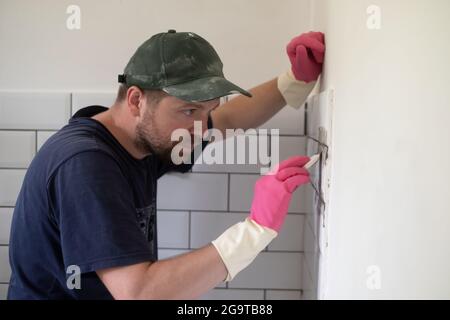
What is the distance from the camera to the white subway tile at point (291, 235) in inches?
40.9

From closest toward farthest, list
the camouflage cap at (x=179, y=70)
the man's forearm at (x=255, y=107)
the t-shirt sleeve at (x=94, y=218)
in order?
the t-shirt sleeve at (x=94, y=218) → the camouflage cap at (x=179, y=70) → the man's forearm at (x=255, y=107)

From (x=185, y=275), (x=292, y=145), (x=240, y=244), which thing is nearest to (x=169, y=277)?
(x=185, y=275)

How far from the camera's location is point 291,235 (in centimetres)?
104

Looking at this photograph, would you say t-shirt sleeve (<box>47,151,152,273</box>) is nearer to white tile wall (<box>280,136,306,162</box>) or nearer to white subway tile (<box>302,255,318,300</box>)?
white subway tile (<box>302,255,318,300</box>)

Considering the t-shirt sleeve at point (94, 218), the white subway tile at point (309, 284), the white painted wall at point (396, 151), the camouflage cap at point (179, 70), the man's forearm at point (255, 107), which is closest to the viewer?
the white painted wall at point (396, 151)

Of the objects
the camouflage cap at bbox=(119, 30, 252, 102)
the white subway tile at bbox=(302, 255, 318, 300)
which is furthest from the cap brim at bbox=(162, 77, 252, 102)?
the white subway tile at bbox=(302, 255, 318, 300)

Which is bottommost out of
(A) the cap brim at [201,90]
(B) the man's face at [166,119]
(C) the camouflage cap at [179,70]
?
(B) the man's face at [166,119]

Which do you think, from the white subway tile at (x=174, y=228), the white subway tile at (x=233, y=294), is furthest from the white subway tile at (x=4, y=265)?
the white subway tile at (x=233, y=294)

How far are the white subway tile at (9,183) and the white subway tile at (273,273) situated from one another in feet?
1.89

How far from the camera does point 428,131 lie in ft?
1.50

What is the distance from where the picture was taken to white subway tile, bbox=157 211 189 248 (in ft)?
3.45

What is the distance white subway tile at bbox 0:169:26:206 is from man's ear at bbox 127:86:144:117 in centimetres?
42

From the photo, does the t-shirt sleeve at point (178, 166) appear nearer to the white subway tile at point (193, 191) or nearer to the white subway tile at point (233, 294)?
the white subway tile at point (193, 191)
